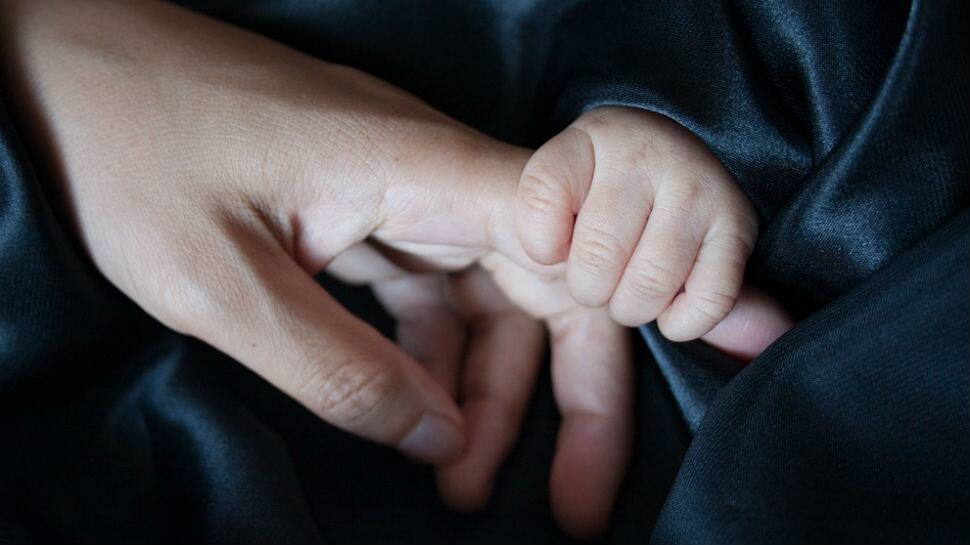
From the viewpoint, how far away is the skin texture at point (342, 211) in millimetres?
563

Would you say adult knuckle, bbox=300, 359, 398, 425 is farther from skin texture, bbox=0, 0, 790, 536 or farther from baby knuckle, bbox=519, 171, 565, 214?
baby knuckle, bbox=519, 171, 565, 214

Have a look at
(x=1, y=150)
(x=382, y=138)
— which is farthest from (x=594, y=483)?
(x=1, y=150)

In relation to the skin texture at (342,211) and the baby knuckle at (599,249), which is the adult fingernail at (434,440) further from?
the baby knuckle at (599,249)

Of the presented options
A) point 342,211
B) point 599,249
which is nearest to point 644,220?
point 599,249

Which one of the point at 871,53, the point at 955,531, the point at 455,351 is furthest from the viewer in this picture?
the point at 455,351

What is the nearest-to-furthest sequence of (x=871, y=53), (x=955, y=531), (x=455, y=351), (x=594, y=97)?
(x=955, y=531) → (x=871, y=53) → (x=594, y=97) → (x=455, y=351)

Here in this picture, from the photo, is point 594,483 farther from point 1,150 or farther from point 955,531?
point 1,150

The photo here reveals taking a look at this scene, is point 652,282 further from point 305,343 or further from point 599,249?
point 305,343

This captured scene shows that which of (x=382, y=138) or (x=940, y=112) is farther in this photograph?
(x=382, y=138)

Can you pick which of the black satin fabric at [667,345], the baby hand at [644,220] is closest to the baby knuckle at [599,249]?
the baby hand at [644,220]

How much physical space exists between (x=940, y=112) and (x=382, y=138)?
0.40 m

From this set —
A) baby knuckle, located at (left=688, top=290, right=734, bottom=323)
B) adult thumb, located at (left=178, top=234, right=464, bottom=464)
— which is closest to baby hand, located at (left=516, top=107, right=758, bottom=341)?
baby knuckle, located at (left=688, top=290, right=734, bottom=323)

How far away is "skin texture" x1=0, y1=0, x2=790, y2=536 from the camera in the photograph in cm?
56

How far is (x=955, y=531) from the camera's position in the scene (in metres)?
0.42
